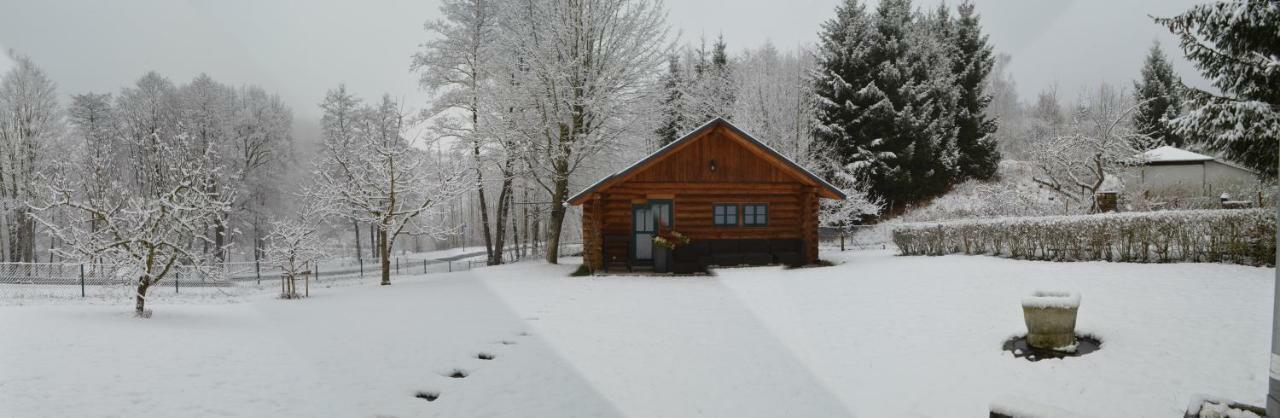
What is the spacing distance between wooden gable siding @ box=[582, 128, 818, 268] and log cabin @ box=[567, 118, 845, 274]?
0.03 meters

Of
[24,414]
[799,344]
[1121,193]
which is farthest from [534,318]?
[1121,193]

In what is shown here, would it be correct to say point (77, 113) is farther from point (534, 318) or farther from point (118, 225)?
point (534, 318)

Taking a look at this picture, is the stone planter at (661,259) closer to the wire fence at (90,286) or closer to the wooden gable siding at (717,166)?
the wooden gable siding at (717,166)

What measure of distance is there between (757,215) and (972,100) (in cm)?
2100

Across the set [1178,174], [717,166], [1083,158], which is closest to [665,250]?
[717,166]

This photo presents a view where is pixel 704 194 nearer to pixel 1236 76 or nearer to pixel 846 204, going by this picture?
pixel 846 204

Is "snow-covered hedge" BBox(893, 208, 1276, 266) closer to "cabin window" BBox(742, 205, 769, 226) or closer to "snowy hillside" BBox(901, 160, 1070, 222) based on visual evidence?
"cabin window" BBox(742, 205, 769, 226)

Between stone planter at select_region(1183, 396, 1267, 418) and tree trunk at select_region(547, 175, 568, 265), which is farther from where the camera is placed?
tree trunk at select_region(547, 175, 568, 265)

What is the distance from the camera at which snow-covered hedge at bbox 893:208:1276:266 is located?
1077 cm

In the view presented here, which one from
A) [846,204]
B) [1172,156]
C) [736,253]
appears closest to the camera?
[736,253]

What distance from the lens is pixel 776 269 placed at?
54.6 ft

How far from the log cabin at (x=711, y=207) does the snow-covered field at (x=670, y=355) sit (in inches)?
232

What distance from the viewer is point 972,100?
31531mm

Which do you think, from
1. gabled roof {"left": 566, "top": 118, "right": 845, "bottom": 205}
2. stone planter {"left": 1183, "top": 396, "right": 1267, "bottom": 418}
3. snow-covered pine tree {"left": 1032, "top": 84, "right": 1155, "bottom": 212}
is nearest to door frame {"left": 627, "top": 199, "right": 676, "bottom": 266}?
gabled roof {"left": 566, "top": 118, "right": 845, "bottom": 205}
